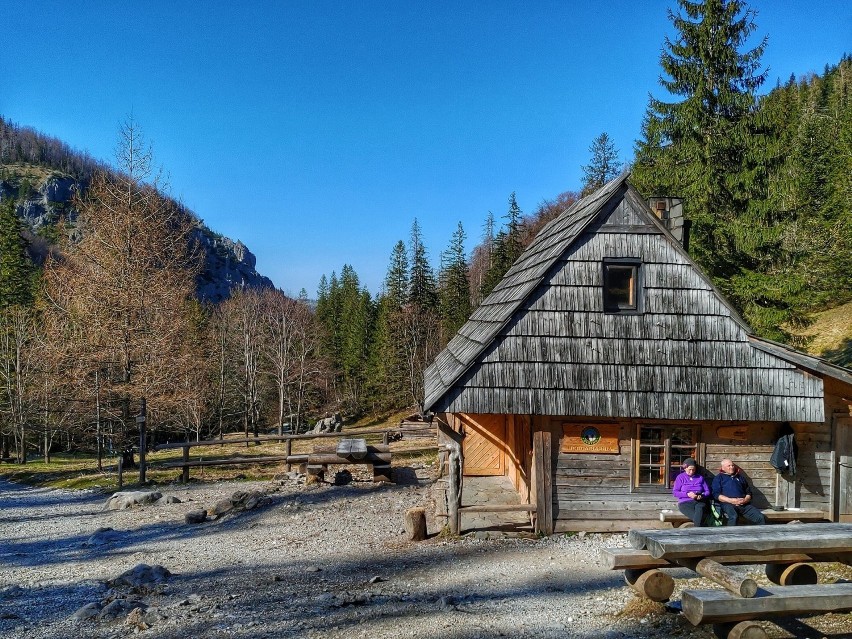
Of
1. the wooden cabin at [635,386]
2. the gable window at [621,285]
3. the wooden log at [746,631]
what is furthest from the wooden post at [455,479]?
the wooden log at [746,631]

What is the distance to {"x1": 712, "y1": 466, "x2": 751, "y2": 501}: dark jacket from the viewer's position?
30.7ft

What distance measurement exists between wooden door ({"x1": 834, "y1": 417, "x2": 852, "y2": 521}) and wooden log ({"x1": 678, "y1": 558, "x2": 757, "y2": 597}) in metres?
6.75

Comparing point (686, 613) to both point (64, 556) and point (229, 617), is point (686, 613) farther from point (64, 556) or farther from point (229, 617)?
point (64, 556)

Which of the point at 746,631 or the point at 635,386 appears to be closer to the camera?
the point at 746,631

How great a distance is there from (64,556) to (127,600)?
4.37 metres

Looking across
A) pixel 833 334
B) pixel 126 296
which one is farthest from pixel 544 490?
pixel 833 334

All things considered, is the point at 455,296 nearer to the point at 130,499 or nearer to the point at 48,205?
the point at 130,499

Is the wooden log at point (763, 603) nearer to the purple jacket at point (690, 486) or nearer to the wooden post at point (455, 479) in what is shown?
the purple jacket at point (690, 486)

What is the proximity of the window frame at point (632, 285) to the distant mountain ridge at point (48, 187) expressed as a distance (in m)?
110

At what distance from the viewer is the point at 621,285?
37.5 ft

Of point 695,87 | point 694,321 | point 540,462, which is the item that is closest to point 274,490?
point 540,462

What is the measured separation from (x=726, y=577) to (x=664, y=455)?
18.1 ft

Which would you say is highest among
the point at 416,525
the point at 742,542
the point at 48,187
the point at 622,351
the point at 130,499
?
the point at 48,187

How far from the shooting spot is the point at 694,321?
432 inches
